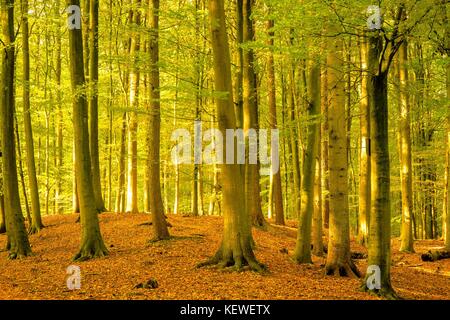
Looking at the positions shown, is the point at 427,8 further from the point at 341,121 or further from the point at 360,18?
the point at 341,121

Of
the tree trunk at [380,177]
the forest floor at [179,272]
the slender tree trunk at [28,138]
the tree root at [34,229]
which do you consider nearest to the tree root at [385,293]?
the tree trunk at [380,177]

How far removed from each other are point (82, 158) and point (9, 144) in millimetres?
2853

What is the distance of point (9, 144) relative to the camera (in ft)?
44.0

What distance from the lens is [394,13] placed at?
770cm

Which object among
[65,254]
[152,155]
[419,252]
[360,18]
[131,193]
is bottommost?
[419,252]

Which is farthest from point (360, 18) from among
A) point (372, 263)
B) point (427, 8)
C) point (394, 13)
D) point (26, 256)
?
point (26, 256)

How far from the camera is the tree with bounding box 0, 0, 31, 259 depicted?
525 inches

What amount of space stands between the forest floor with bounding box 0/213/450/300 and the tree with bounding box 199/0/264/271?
0.47 m

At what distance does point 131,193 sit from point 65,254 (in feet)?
20.6

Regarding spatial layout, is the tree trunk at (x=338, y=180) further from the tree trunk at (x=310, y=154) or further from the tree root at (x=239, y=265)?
the tree root at (x=239, y=265)

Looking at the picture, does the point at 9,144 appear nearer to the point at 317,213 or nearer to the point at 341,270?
the point at 317,213

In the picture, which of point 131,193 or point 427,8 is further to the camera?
point 131,193

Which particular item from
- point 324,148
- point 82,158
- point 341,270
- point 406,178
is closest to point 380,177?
point 341,270

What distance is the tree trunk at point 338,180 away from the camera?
10.1 metres
